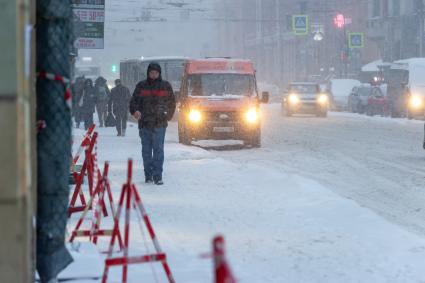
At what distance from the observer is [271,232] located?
35.1 feet

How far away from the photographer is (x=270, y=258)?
907 centimetres

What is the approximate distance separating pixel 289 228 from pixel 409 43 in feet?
204

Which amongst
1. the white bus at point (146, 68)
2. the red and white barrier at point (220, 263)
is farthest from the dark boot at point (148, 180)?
the white bus at point (146, 68)

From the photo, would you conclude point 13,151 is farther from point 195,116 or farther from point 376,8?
point 376,8

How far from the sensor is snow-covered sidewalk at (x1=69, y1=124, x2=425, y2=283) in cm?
841

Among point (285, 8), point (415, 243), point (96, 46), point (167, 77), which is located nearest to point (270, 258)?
point (415, 243)

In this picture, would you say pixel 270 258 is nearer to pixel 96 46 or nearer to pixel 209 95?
pixel 96 46

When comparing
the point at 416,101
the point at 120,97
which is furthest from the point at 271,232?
the point at 416,101

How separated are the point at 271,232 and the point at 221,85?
47.7 feet

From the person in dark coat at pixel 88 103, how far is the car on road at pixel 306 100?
13647 mm

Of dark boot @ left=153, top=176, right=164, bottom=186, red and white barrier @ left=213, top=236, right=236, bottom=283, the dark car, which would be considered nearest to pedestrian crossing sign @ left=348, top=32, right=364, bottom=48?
the dark car

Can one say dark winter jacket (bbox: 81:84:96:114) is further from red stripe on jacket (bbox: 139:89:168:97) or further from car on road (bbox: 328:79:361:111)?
car on road (bbox: 328:79:361:111)

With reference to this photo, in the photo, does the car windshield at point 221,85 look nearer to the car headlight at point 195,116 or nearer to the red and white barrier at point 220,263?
the car headlight at point 195,116

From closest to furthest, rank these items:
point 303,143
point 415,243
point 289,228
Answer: point 415,243, point 289,228, point 303,143
